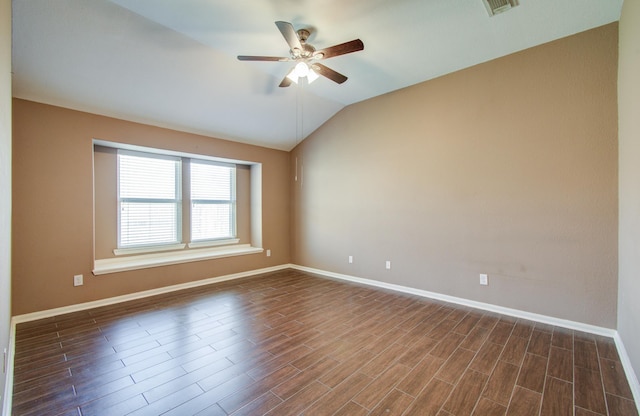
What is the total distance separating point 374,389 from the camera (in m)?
1.97

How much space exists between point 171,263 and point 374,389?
3516 mm

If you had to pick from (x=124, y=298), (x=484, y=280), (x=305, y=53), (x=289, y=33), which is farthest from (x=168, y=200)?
(x=484, y=280)

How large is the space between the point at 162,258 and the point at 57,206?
4.79 ft

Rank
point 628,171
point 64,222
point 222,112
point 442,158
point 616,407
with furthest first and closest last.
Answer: point 222,112
point 442,158
point 64,222
point 628,171
point 616,407

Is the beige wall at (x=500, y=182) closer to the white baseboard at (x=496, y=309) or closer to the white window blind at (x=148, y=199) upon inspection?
the white baseboard at (x=496, y=309)

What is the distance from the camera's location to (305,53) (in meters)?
2.71

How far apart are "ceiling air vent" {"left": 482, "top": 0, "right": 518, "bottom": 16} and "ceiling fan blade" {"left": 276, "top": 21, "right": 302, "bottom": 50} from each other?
1.67 m

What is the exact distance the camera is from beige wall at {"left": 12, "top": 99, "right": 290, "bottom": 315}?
3.10 meters

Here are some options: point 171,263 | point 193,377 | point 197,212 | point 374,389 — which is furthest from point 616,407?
point 197,212

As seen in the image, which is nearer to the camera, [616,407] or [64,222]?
[616,407]

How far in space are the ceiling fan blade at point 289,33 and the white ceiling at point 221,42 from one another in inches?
12.4

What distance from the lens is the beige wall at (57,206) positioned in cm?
310

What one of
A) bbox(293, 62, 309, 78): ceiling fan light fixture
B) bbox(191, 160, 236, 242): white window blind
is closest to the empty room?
bbox(293, 62, 309, 78): ceiling fan light fixture

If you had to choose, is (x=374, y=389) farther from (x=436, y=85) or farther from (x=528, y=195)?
(x=436, y=85)
